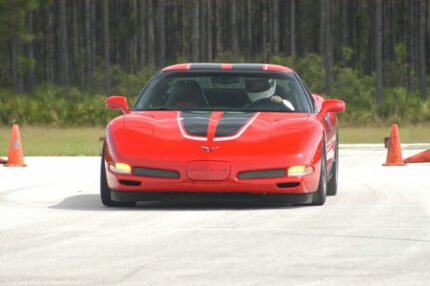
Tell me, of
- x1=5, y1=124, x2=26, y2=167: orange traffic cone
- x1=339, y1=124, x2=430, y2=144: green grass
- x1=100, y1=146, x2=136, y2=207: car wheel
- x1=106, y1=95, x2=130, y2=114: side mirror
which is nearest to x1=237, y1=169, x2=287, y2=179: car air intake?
x1=100, y1=146, x2=136, y2=207: car wheel

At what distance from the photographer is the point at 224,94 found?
13.9 metres

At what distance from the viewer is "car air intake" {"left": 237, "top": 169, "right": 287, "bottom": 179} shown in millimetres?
12289

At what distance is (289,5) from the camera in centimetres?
9075

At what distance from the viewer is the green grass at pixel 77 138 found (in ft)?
86.7

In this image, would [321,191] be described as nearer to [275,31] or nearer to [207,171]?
[207,171]

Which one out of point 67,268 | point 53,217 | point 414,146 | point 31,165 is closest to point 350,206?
point 53,217

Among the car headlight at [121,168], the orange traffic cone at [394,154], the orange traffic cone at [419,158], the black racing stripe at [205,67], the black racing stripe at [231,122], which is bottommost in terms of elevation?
the orange traffic cone at [419,158]

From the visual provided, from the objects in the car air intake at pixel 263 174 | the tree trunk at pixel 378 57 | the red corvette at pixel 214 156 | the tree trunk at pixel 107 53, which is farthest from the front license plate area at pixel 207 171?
the tree trunk at pixel 107 53

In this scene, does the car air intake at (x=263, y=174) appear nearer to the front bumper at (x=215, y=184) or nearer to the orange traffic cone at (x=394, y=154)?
the front bumper at (x=215, y=184)

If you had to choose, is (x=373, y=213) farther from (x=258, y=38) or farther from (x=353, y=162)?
(x=258, y=38)

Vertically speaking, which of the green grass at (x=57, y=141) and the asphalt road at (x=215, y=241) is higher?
the asphalt road at (x=215, y=241)

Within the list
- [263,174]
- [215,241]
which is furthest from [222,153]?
[215,241]

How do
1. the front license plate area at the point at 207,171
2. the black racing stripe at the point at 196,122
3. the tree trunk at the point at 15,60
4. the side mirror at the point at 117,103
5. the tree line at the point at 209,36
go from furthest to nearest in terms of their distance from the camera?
1. the tree line at the point at 209,36
2. the tree trunk at the point at 15,60
3. the side mirror at the point at 117,103
4. the black racing stripe at the point at 196,122
5. the front license plate area at the point at 207,171

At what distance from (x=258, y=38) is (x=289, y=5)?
1764cm
